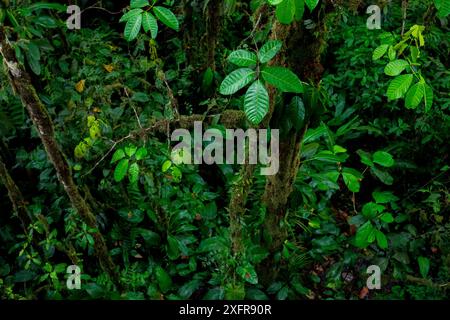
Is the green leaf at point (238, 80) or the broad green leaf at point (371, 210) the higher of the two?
the green leaf at point (238, 80)

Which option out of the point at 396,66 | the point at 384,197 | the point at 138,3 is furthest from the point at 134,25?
the point at 384,197

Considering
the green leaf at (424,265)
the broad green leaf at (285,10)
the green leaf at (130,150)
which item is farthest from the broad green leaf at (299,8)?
the green leaf at (424,265)

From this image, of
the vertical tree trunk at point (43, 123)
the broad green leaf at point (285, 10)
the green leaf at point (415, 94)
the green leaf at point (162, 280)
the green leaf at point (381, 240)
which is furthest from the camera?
the green leaf at point (381, 240)

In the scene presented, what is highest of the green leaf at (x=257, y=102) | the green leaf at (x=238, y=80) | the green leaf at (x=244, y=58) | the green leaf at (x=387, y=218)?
the green leaf at (x=244, y=58)

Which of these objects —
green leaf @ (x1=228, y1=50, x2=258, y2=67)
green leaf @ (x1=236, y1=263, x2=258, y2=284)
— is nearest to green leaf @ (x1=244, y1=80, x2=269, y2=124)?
green leaf @ (x1=228, y1=50, x2=258, y2=67)

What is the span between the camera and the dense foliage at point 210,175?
8.38ft

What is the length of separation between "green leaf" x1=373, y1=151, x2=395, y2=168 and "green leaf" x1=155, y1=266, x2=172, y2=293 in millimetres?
1822

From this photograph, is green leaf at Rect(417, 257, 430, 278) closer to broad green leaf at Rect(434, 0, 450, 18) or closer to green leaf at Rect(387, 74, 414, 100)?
green leaf at Rect(387, 74, 414, 100)

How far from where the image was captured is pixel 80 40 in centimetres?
369

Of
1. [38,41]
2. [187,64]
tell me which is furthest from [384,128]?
[38,41]

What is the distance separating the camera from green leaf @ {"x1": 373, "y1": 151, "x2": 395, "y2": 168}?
3.50 meters

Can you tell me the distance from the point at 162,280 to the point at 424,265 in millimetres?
1844

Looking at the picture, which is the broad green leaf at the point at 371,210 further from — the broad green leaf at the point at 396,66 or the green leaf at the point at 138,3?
the green leaf at the point at 138,3
